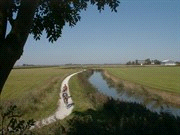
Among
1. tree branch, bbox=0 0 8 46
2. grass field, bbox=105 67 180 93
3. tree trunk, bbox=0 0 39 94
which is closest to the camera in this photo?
tree trunk, bbox=0 0 39 94

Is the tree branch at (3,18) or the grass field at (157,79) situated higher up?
the tree branch at (3,18)

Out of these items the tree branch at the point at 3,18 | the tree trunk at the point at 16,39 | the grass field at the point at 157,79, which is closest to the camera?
the tree trunk at the point at 16,39

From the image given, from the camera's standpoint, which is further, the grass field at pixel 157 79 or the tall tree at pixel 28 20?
the grass field at pixel 157 79

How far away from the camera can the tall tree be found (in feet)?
12.9

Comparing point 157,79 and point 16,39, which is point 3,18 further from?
point 157,79

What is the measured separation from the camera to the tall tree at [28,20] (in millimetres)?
3938

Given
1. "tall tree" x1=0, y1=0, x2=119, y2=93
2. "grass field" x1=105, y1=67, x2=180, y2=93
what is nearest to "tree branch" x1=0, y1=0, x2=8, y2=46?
"tall tree" x1=0, y1=0, x2=119, y2=93

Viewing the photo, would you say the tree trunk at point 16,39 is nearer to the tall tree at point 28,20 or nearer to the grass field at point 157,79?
the tall tree at point 28,20

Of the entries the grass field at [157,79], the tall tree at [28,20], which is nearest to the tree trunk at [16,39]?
the tall tree at [28,20]

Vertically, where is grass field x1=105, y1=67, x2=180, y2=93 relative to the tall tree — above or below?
below

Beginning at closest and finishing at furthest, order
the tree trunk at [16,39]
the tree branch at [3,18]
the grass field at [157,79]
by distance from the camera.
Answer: the tree trunk at [16,39] < the tree branch at [3,18] < the grass field at [157,79]

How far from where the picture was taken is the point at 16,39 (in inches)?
157

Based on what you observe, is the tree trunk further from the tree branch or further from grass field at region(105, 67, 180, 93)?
grass field at region(105, 67, 180, 93)

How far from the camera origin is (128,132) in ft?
37.8
